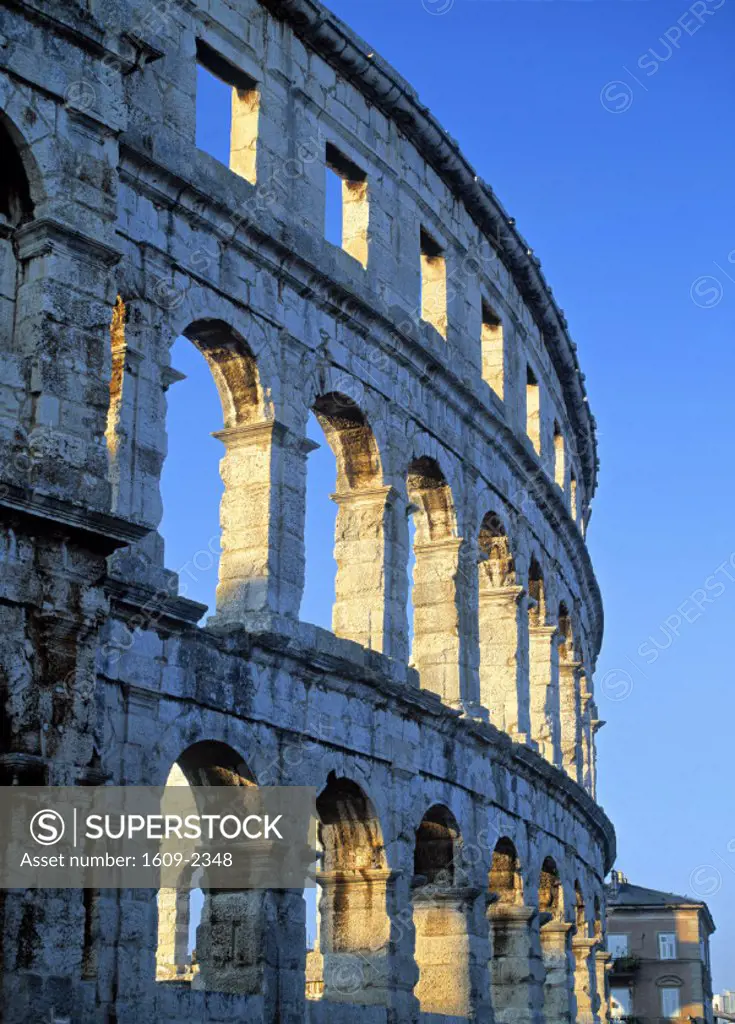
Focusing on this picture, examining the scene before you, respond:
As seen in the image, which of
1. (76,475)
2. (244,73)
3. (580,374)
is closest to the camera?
(76,475)

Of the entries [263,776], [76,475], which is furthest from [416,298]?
[76,475]

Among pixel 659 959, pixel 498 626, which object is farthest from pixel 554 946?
pixel 659 959

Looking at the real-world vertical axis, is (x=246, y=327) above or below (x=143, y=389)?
above

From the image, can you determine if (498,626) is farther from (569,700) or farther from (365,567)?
(569,700)

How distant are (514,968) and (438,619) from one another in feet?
14.1

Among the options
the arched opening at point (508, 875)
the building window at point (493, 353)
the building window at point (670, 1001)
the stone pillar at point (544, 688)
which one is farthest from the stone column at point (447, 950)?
the building window at point (670, 1001)

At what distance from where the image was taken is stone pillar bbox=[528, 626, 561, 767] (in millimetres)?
22703

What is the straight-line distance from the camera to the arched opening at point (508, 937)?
19.5 metres

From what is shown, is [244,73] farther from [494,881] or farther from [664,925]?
[664,925]

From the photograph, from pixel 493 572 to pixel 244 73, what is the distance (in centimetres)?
766

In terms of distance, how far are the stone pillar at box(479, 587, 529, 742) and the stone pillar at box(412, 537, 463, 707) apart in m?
1.97

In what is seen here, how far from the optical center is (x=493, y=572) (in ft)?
69.8

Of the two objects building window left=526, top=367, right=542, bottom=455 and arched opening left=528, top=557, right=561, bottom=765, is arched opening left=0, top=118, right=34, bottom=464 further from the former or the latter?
building window left=526, top=367, right=542, bottom=455

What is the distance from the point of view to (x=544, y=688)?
23.1m
